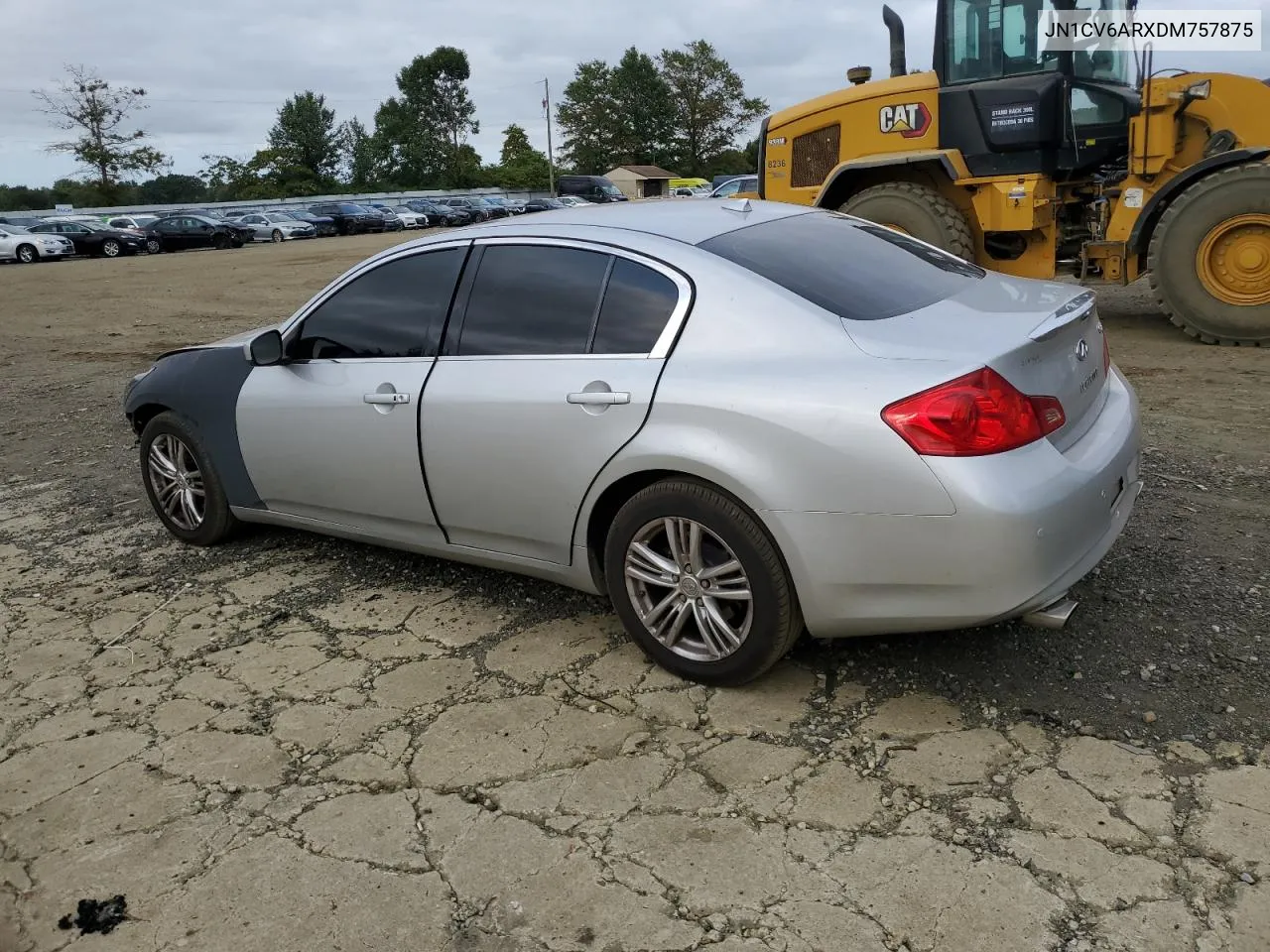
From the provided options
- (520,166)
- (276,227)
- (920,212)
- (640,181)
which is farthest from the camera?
(520,166)

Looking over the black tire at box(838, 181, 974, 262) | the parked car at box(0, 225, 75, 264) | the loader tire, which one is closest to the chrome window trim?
the black tire at box(838, 181, 974, 262)

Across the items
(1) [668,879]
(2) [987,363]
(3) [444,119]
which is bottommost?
(1) [668,879]

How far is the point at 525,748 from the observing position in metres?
3.21

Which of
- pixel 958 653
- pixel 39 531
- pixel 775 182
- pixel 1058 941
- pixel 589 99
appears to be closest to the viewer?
pixel 1058 941

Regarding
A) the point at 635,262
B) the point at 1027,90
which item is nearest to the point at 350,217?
the point at 1027,90

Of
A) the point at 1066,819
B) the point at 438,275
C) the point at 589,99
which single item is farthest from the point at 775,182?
the point at 589,99

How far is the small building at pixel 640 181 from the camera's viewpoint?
67625 mm

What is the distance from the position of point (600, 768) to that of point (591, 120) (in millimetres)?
97743

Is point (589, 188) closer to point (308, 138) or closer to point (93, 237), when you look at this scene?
point (93, 237)

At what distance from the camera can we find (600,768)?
10.1 feet

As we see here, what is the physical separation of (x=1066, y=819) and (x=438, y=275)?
2.92m

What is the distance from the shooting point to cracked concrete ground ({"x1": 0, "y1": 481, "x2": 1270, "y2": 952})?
2.45 metres

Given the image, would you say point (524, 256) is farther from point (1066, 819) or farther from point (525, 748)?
point (1066, 819)

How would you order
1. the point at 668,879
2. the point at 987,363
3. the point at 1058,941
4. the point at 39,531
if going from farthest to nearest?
1. the point at 39,531
2. the point at 987,363
3. the point at 668,879
4. the point at 1058,941
